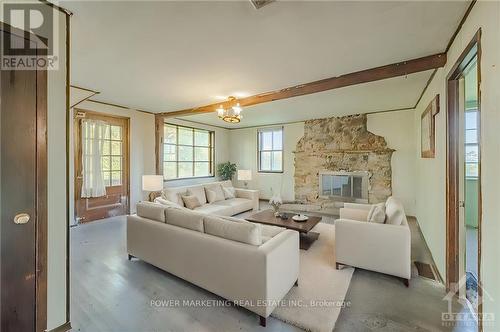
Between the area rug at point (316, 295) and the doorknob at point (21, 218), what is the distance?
6.47 feet

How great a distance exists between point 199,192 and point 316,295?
10.4 feet

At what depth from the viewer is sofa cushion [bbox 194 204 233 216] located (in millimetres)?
4170

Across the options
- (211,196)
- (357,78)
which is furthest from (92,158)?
(357,78)

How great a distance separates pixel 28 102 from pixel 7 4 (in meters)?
0.63

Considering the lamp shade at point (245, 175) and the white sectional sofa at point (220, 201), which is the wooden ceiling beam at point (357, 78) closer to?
the white sectional sofa at point (220, 201)

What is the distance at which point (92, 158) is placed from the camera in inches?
173

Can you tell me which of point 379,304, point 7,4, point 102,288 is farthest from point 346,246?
point 7,4

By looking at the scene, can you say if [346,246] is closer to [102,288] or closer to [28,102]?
[102,288]

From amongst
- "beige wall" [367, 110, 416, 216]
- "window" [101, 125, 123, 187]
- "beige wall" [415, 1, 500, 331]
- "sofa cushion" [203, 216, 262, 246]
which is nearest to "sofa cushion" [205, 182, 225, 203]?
"window" [101, 125, 123, 187]

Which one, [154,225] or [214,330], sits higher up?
[154,225]

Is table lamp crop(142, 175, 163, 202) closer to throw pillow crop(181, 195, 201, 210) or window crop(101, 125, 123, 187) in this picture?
throw pillow crop(181, 195, 201, 210)

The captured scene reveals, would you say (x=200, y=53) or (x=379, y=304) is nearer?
(x=379, y=304)

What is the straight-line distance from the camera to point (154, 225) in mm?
2504

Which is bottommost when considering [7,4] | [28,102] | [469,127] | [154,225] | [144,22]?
[154,225]
